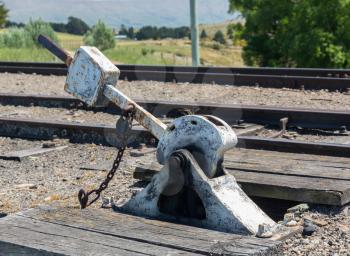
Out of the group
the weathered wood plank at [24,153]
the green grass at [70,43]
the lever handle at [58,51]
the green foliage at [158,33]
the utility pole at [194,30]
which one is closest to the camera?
the lever handle at [58,51]

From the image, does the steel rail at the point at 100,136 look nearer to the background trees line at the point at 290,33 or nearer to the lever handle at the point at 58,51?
the lever handle at the point at 58,51

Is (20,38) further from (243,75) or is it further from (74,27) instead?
(74,27)

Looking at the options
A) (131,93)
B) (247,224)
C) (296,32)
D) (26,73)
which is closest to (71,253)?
(247,224)

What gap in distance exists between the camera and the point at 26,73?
15352 millimetres

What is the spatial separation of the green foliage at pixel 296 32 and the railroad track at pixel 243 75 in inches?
339

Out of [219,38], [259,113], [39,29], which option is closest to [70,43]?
[39,29]

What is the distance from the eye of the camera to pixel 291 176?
16.2 ft

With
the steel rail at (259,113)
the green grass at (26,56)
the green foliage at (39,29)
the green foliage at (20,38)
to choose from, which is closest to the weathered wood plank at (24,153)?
the steel rail at (259,113)

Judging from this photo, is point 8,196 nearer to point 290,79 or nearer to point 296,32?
point 290,79

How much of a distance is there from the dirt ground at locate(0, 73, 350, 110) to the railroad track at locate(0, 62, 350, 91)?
250 mm

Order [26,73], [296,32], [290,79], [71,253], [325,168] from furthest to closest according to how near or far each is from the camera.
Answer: [296,32] < [26,73] < [290,79] < [325,168] < [71,253]

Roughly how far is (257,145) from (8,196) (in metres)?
2.43

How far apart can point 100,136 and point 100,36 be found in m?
36.4

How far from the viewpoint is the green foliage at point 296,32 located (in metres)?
21.7
